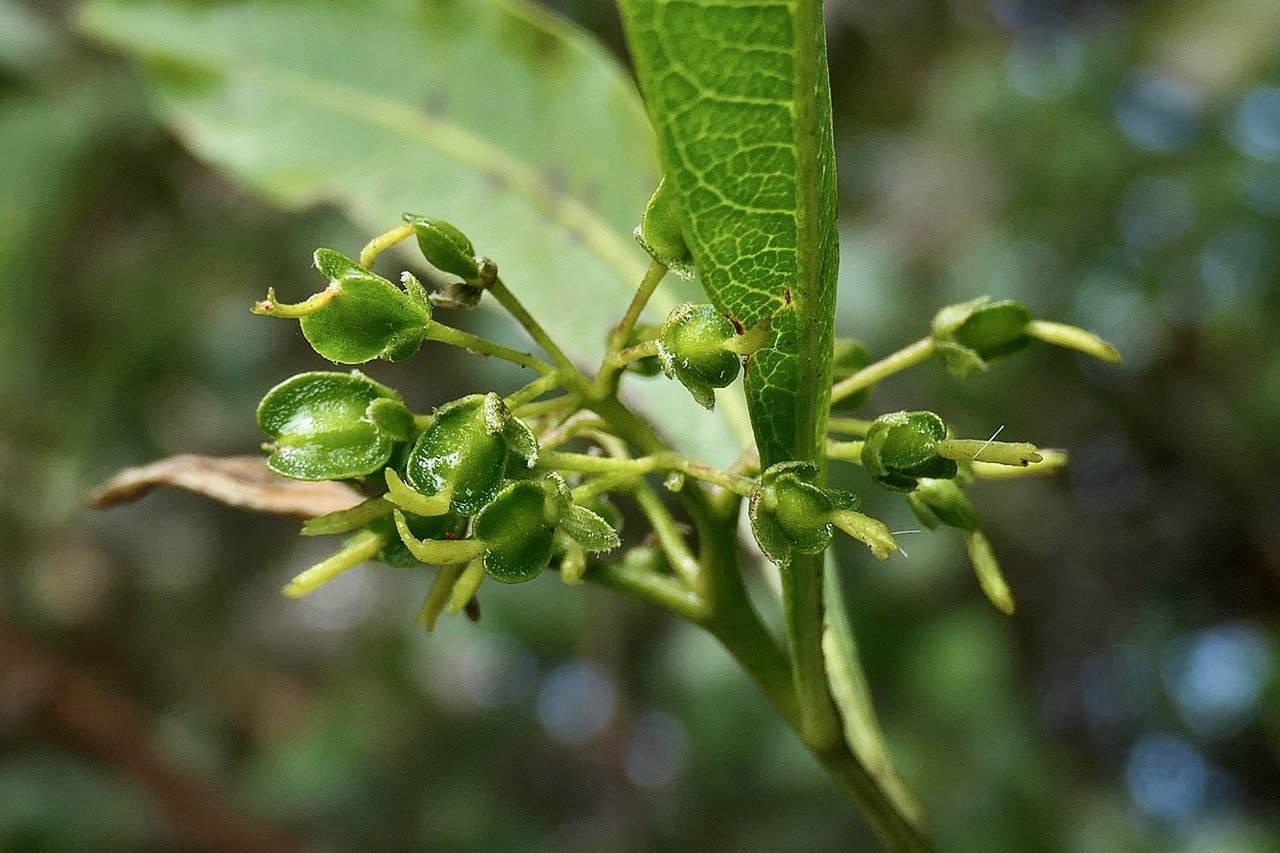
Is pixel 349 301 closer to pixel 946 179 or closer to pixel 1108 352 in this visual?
pixel 1108 352

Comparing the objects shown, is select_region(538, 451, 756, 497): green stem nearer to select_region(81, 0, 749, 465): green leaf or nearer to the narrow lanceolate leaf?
the narrow lanceolate leaf

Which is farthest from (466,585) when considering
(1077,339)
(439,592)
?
(1077,339)

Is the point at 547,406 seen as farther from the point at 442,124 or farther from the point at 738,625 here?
the point at 442,124

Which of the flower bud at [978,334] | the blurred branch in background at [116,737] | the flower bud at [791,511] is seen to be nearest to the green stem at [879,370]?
the flower bud at [978,334]

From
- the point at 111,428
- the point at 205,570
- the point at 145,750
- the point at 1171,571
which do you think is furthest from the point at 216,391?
the point at 1171,571

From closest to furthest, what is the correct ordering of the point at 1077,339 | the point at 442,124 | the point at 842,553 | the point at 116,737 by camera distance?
the point at 1077,339
the point at 442,124
the point at 116,737
the point at 842,553
